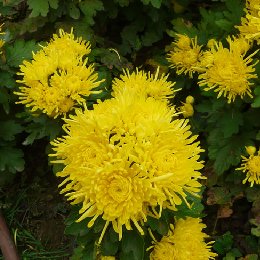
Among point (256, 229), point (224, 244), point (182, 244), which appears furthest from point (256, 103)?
point (224, 244)

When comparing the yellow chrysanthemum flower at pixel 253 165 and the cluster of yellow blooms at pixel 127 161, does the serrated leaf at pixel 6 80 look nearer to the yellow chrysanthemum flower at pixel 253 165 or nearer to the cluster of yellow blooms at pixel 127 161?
the cluster of yellow blooms at pixel 127 161

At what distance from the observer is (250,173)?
7.50ft

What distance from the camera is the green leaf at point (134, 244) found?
1717 mm

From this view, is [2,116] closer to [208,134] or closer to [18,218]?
[18,218]

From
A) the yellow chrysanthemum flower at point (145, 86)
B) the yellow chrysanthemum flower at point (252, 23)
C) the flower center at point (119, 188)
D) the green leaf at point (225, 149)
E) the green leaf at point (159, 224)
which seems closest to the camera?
the flower center at point (119, 188)

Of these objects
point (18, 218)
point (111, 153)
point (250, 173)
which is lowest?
point (18, 218)

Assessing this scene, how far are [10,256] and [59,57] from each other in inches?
51.2

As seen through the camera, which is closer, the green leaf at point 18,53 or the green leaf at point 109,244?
the green leaf at point 109,244

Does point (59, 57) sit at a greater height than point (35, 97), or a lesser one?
greater

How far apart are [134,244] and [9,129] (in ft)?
4.12

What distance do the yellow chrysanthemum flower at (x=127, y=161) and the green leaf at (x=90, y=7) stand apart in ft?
3.94

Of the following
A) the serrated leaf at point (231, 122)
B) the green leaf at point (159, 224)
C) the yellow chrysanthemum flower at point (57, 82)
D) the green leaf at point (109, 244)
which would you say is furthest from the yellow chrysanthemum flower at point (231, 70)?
the green leaf at point (109, 244)

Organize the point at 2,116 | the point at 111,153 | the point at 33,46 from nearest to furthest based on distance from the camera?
the point at 111,153, the point at 33,46, the point at 2,116

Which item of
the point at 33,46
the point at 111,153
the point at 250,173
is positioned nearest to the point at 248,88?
the point at 250,173
